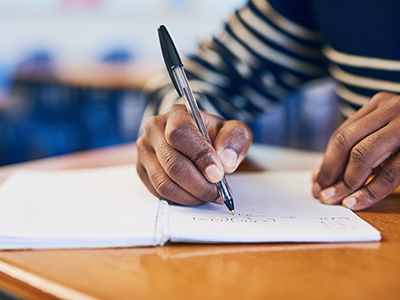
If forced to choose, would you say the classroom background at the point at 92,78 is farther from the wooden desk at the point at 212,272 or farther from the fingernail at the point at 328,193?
the wooden desk at the point at 212,272

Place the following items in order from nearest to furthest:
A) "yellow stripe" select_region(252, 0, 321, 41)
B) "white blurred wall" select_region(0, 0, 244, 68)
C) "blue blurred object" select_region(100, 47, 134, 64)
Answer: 1. "yellow stripe" select_region(252, 0, 321, 41)
2. "blue blurred object" select_region(100, 47, 134, 64)
3. "white blurred wall" select_region(0, 0, 244, 68)

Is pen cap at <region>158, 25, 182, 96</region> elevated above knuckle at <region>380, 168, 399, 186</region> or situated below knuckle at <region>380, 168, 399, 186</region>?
above

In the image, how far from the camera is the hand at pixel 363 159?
1.31 feet

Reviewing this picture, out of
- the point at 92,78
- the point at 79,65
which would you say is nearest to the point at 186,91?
the point at 92,78

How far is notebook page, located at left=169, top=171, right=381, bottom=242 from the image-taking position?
31 centimetres

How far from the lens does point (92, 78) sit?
266 centimetres

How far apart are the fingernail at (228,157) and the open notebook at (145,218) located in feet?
0.17

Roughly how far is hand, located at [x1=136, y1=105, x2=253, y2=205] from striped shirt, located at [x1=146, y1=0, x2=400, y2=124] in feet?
0.88

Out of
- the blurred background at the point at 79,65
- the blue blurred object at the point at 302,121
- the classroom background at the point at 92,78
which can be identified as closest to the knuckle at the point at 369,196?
the classroom background at the point at 92,78

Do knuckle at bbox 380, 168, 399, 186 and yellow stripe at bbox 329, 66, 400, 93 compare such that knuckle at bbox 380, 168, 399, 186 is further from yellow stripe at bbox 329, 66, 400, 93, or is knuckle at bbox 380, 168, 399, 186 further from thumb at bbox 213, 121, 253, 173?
yellow stripe at bbox 329, 66, 400, 93

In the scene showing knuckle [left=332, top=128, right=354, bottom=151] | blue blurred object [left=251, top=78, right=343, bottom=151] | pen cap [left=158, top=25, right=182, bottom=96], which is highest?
pen cap [left=158, top=25, right=182, bottom=96]

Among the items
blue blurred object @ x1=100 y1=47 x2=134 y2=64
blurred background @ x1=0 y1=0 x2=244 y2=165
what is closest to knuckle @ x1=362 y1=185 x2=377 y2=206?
blurred background @ x1=0 y1=0 x2=244 y2=165

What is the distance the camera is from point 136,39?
406cm

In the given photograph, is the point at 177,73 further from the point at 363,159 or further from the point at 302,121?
the point at 302,121
